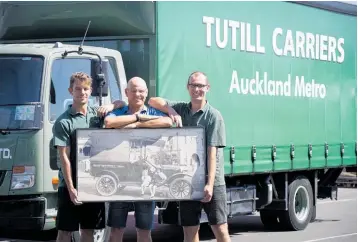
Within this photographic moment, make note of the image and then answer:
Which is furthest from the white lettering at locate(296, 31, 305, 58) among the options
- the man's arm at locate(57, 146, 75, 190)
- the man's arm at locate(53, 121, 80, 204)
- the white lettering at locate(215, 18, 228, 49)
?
the man's arm at locate(57, 146, 75, 190)

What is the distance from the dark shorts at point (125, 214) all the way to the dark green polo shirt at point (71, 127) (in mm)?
440

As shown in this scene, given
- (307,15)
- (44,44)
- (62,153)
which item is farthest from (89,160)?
(307,15)

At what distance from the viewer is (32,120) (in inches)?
404

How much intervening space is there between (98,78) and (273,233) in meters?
5.26

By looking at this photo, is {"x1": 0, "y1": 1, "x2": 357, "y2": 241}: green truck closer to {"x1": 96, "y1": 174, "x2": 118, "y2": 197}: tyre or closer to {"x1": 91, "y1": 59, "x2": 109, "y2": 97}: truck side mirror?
{"x1": 91, "y1": 59, "x2": 109, "y2": 97}: truck side mirror

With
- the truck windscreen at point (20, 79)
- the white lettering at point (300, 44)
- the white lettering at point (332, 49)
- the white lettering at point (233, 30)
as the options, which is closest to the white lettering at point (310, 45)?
the white lettering at point (300, 44)

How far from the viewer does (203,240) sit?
13180mm

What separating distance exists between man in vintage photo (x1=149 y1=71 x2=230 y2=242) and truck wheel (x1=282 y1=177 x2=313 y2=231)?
623cm

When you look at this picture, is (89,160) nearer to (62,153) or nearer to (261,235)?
(62,153)

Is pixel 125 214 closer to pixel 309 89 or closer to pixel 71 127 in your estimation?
pixel 71 127

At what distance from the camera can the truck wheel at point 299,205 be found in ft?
47.2

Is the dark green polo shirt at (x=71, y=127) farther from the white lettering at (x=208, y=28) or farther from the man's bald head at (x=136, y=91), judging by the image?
the white lettering at (x=208, y=28)

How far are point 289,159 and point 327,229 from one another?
1.57m

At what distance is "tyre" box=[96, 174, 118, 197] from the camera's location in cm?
768
